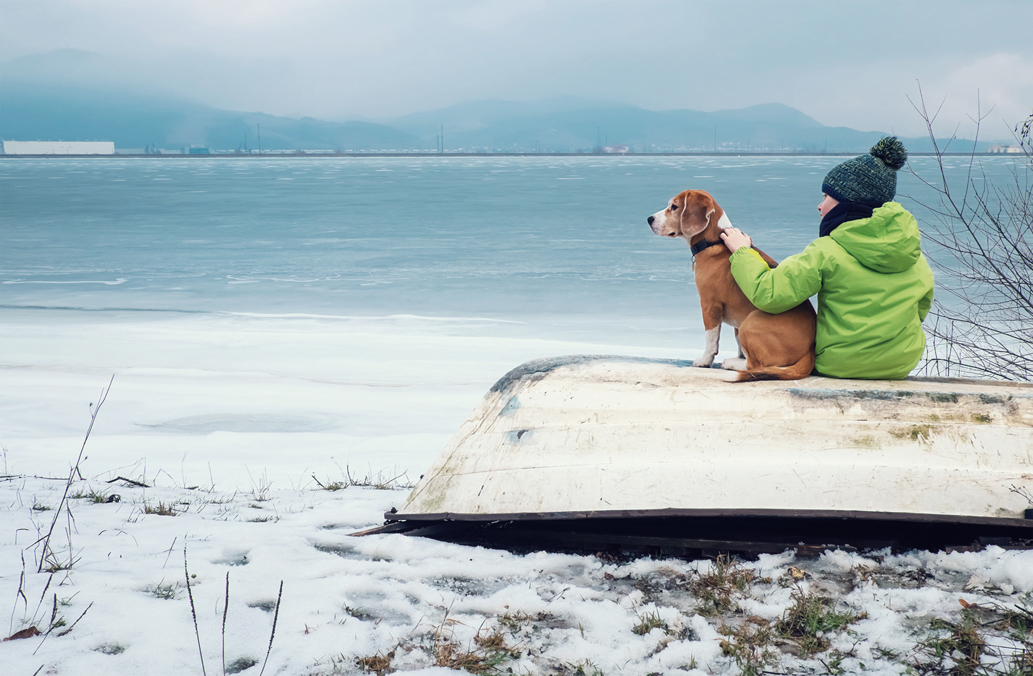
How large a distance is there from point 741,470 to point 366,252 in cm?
2308

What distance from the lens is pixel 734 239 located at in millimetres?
3570

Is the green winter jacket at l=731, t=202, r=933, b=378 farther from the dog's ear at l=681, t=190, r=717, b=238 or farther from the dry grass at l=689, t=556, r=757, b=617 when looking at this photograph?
the dry grass at l=689, t=556, r=757, b=617

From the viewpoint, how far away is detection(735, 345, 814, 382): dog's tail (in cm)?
353

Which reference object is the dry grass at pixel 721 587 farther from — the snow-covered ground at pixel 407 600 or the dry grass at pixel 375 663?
the dry grass at pixel 375 663

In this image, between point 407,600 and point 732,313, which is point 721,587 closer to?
point 407,600

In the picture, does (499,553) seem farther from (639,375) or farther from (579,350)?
(579,350)

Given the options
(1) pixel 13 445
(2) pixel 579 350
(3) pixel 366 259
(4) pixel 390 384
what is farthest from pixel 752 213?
(1) pixel 13 445

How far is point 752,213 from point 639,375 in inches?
1383

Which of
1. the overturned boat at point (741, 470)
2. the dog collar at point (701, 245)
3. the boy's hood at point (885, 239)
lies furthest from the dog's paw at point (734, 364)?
the boy's hood at point (885, 239)

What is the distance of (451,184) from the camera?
216 feet

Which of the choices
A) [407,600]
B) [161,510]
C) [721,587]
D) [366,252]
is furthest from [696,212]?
[366,252]

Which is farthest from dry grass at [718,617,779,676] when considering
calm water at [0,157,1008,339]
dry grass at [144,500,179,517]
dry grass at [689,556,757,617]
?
calm water at [0,157,1008,339]

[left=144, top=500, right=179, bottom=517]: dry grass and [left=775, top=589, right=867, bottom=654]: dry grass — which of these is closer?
[left=775, top=589, right=867, bottom=654]: dry grass

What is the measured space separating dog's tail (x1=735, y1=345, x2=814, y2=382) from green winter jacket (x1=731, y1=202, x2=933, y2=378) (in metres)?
0.12
